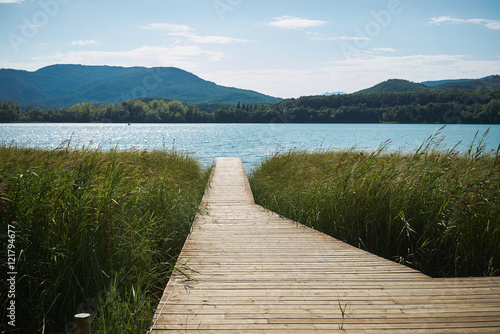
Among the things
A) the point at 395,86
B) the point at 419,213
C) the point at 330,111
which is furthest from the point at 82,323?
the point at 395,86

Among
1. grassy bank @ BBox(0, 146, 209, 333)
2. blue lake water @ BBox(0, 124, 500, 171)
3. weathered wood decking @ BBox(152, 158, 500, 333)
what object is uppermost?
grassy bank @ BBox(0, 146, 209, 333)

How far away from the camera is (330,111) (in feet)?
234

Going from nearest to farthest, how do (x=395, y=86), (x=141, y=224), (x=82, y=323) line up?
(x=82, y=323), (x=141, y=224), (x=395, y=86)

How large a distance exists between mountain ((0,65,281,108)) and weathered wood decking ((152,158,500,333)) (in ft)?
365

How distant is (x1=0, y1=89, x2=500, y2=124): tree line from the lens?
4834 cm

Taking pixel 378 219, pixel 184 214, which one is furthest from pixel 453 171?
pixel 184 214

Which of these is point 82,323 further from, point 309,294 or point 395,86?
point 395,86

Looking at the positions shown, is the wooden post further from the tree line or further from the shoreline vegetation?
the tree line

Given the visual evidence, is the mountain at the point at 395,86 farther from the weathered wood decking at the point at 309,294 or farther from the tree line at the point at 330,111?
the weathered wood decking at the point at 309,294

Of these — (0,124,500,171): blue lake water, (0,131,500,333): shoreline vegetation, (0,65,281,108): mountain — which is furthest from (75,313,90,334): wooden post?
(0,65,281,108): mountain

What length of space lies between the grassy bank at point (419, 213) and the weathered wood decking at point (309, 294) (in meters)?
0.60

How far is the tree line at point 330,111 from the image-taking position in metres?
48.3

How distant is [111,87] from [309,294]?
491 ft

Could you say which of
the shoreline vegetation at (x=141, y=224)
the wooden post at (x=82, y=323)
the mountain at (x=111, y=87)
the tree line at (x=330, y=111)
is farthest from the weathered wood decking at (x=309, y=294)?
the mountain at (x=111, y=87)
